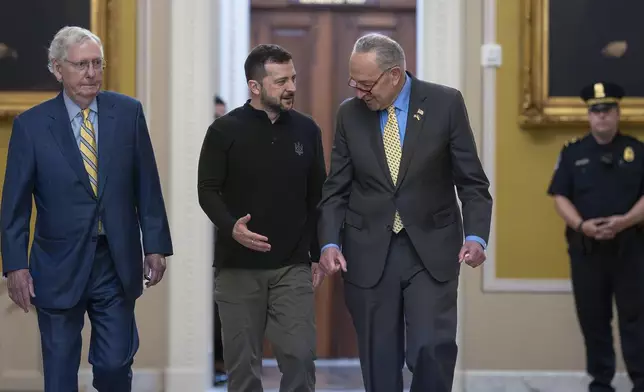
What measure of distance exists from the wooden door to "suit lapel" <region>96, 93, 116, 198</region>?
3.03 metres

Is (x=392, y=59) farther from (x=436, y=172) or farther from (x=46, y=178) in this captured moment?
(x=46, y=178)

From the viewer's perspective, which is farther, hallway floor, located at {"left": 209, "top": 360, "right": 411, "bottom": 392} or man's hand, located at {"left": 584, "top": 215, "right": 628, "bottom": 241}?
hallway floor, located at {"left": 209, "top": 360, "right": 411, "bottom": 392}

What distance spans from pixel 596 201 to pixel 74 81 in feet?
8.83

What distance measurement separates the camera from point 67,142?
9.92 feet

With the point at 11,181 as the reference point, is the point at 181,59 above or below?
above

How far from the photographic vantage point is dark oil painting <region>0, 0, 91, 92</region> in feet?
16.2

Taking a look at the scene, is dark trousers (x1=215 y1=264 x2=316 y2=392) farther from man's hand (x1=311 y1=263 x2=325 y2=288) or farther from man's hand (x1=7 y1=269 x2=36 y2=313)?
man's hand (x1=7 y1=269 x2=36 y2=313)

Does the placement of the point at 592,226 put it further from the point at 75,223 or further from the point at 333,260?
the point at 75,223

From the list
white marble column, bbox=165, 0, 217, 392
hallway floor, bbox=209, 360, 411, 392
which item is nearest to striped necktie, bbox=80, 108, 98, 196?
white marble column, bbox=165, 0, 217, 392

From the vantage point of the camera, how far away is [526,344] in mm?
5051

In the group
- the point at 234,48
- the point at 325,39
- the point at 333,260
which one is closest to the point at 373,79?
the point at 333,260

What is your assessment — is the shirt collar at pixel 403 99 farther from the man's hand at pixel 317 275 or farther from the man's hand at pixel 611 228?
the man's hand at pixel 611 228

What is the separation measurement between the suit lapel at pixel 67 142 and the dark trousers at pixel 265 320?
68 centimetres

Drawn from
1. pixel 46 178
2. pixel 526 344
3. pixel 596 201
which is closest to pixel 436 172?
pixel 46 178
